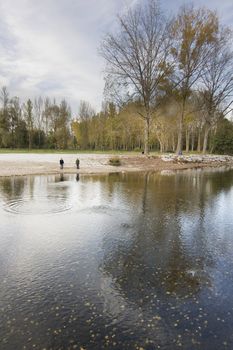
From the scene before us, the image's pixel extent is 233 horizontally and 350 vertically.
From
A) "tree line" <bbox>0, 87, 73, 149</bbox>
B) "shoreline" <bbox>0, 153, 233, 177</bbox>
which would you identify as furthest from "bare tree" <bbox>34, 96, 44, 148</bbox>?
"shoreline" <bbox>0, 153, 233, 177</bbox>

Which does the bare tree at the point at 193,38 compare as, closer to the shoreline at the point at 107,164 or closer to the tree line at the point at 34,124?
the shoreline at the point at 107,164

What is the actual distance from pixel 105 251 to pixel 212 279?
2423 mm

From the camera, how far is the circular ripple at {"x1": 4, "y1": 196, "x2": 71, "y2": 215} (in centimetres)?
974

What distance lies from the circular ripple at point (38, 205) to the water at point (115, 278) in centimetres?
7

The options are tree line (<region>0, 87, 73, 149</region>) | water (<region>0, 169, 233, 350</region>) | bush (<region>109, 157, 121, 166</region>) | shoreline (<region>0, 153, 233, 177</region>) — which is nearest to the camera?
water (<region>0, 169, 233, 350</region>)

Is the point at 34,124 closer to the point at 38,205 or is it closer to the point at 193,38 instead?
the point at 193,38

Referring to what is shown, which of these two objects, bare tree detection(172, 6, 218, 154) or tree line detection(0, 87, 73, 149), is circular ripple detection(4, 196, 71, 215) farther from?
tree line detection(0, 87, 73, 149)

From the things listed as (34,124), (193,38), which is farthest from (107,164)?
(34,124)

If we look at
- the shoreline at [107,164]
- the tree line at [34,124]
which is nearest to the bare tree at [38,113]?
the tree line at [34,124]

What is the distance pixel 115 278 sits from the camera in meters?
5.07

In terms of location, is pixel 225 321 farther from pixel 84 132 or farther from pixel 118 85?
pixel 84 132

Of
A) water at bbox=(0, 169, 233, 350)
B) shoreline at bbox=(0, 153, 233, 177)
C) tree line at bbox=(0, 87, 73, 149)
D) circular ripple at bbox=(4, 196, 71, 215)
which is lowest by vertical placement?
water at bbox=(0, 169, 233, 350)

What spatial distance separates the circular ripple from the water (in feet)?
0.24

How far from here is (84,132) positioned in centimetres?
6819
